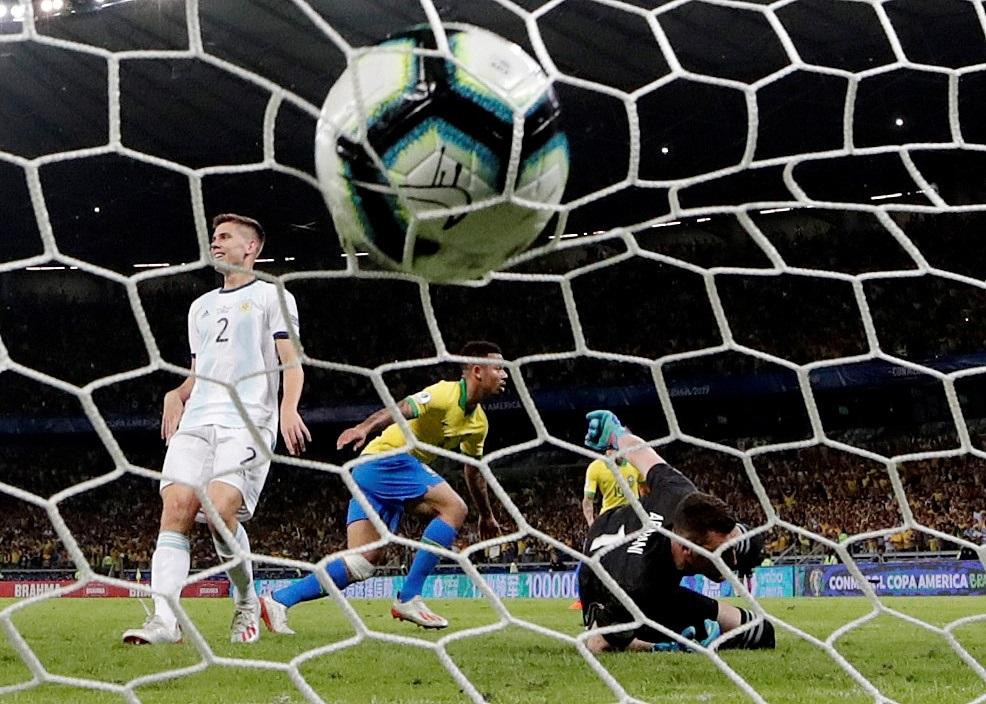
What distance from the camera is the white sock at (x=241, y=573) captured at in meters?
3.34

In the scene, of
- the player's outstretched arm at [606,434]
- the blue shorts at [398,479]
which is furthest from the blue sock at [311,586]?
the player's outstretched arm at [606,434]

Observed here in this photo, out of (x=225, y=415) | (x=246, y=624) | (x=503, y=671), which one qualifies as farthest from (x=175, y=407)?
(x=503, y=671)

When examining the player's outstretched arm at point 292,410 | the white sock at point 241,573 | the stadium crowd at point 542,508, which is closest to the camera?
the player's outstretched arm at point 292,410

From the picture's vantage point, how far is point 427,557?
4.23 metres

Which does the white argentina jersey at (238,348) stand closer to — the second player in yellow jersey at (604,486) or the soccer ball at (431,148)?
the soccer ball at (431,148)

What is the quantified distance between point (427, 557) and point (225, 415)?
1.23 m

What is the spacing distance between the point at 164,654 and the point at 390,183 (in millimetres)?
2073

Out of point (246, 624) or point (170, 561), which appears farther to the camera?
point (246, 624)

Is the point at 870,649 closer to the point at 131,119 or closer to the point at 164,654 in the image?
the point at 164,654

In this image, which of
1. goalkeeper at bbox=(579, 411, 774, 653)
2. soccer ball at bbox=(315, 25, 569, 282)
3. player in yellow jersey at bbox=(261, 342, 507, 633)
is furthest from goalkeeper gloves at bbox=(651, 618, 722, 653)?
soccer ball at bbox=(315, 25, 569, 282)

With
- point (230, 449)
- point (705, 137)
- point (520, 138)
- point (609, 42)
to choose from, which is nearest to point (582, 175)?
point (705, 137)

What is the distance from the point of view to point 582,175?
A: 14.8 metres

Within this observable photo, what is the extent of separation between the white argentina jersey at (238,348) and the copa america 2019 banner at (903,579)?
781cm

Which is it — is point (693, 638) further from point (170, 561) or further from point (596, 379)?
point (596, 379)
